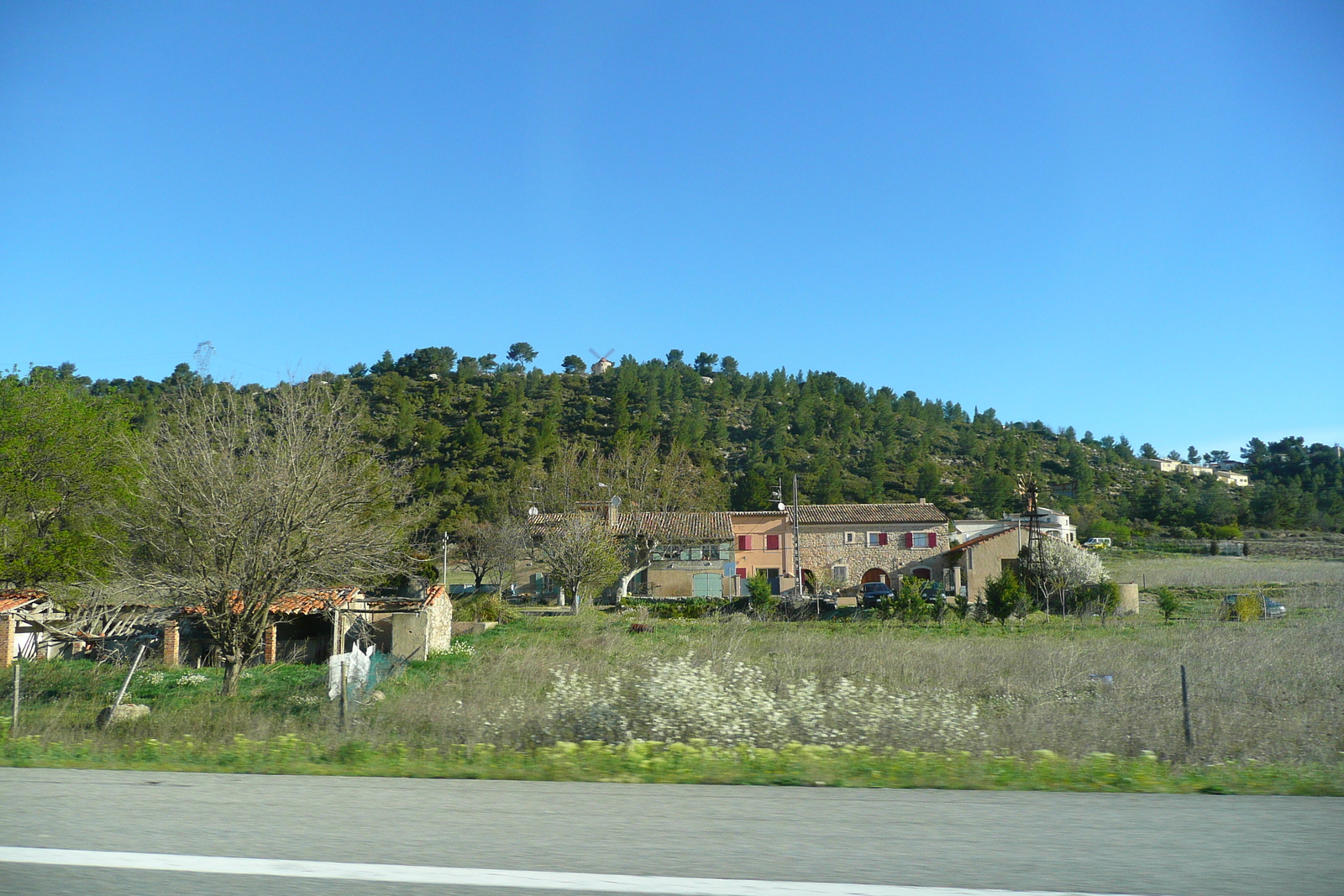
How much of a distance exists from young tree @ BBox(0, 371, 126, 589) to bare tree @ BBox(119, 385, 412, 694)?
8.41 m

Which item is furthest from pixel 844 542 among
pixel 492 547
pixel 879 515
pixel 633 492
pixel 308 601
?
pixel 308 601

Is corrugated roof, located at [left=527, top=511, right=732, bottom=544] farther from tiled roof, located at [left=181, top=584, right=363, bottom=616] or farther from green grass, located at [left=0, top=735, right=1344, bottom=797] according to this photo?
green grass, located at [left=0, top=735, right=1344, bottom=797]

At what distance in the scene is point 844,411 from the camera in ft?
385

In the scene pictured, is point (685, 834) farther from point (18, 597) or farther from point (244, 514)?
point (18, 597)

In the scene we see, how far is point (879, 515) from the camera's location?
59.6m

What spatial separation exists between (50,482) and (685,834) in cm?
2954

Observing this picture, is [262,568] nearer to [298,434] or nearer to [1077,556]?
[298,434]

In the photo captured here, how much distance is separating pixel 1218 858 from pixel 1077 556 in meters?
41.1

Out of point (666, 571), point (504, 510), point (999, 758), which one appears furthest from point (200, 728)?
point (504, 510)

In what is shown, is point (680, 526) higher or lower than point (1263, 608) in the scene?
higher

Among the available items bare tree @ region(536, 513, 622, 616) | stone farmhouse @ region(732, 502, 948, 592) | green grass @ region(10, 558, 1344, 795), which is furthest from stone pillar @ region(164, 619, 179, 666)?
stone farmhouse @ region(732, 502, 948, 592)

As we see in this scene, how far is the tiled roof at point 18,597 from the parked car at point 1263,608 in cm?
3962

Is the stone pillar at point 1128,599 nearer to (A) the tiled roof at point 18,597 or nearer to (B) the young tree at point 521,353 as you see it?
(A) the tiled roof at point 18,597

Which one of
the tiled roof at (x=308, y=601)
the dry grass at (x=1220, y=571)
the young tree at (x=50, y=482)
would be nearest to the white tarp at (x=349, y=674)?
the tiled roof at (x=308, y=601)
